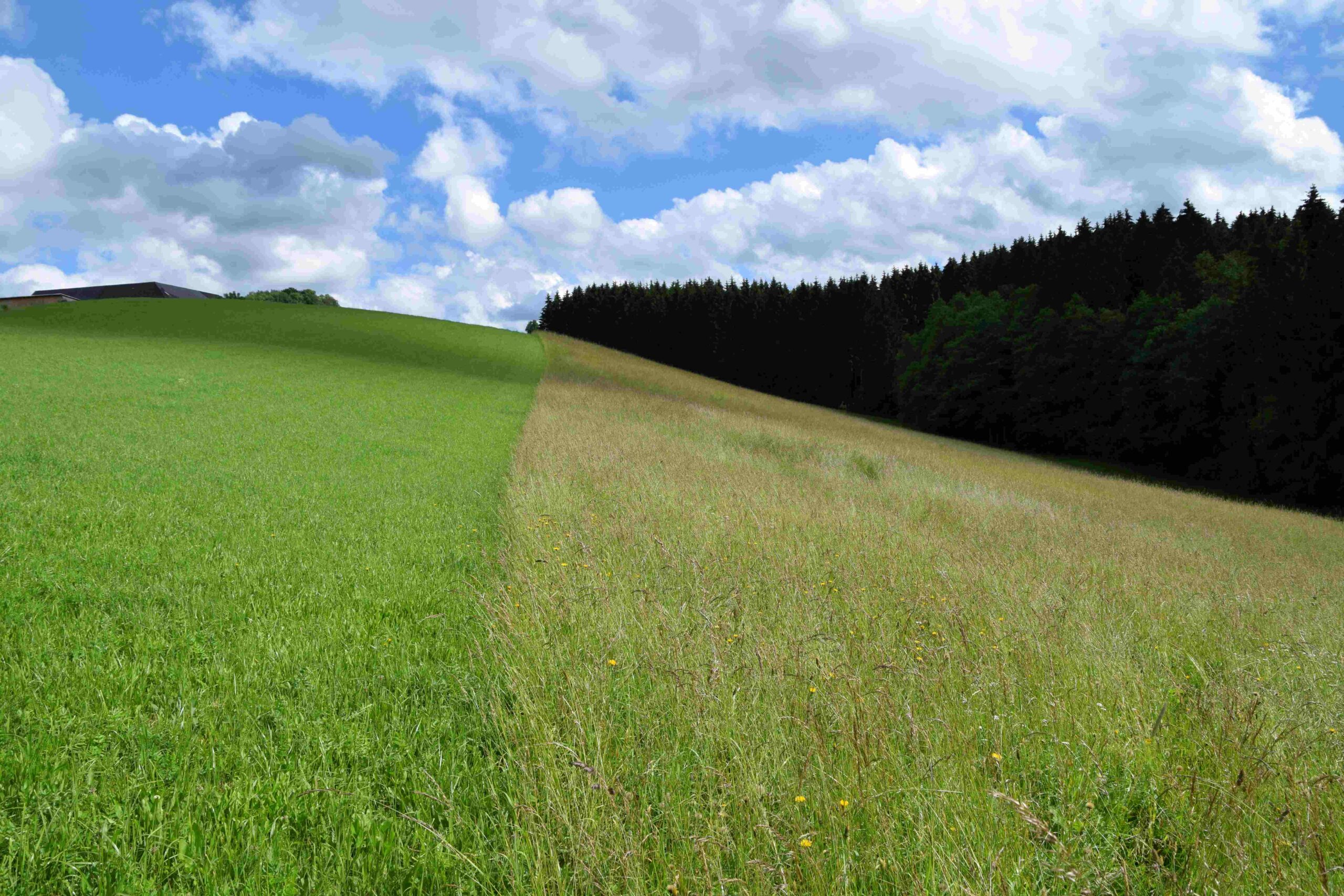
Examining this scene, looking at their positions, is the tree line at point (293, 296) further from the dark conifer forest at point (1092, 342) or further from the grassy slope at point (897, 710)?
the grassy slope at point (897, 710)

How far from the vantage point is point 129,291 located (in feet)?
366

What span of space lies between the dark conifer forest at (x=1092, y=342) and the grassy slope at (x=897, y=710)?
33930 millimetres

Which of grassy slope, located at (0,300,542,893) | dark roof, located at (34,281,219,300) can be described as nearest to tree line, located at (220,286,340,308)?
dark roof, located at (34,281,219,300)

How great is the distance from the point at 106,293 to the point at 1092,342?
14556 cm

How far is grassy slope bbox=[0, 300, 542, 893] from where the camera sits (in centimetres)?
270

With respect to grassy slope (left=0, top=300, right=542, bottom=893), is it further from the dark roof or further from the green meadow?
the dark roof

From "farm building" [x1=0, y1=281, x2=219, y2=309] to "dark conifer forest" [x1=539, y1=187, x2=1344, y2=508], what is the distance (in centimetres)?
7111

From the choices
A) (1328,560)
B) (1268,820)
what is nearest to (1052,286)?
(1328,560)

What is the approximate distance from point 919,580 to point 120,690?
243 inches

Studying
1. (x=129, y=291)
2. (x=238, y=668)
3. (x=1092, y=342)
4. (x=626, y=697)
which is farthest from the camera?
(x=129, y=291)

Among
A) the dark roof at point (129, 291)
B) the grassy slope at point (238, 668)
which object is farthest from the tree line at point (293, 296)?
the grassy slope at point (238, 668)

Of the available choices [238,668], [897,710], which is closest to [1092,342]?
[897,710]

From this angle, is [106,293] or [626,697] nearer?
[626,697]

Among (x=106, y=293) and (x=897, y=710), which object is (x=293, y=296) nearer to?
(x=106, y=293)
